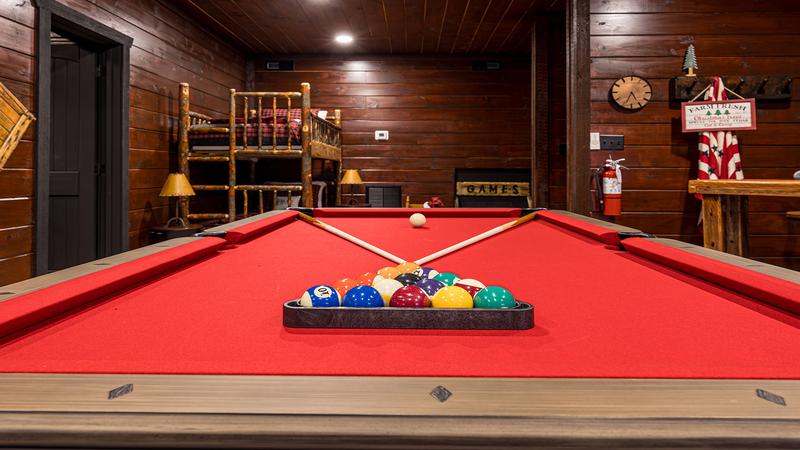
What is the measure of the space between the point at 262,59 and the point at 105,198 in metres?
3.65

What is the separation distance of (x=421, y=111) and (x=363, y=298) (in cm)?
677

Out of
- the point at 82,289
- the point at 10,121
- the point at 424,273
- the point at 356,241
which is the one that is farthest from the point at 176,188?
the point at 424,273

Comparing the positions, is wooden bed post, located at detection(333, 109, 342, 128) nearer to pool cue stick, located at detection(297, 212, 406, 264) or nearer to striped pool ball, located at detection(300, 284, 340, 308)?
pool cue stick, located at detection(297, 212, 406, 264)

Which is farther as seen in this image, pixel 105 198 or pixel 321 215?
pixel 105 198

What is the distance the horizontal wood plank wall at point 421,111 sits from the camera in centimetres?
745

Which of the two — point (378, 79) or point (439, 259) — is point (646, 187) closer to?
point (439, 259)

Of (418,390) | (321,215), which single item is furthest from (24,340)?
(321,215)

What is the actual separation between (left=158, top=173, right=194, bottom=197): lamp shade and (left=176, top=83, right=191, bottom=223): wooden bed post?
39cm

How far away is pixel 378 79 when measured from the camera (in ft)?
24.5

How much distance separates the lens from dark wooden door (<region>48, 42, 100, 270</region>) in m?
4.44

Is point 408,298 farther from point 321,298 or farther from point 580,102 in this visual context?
point 580,102

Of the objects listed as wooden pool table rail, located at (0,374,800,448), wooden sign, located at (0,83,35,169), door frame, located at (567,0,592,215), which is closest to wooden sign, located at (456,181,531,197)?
door frame, located at (567,0,592,215)

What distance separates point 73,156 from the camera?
4516 millimetres

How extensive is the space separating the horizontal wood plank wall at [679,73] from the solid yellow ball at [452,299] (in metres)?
3.62
